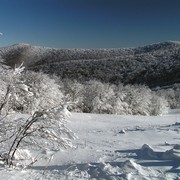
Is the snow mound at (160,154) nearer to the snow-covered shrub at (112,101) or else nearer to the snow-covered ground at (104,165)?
the snow-covered ground at (104,165)

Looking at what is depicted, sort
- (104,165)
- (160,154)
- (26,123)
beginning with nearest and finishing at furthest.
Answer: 1. (104,165)
2. (26,123)
3. (160,154)

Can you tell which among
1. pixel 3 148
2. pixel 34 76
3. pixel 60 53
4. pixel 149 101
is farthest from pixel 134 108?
pixel 60 53

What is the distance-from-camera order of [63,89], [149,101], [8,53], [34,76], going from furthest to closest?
1. [8,53]
2. [149,101]
3. [63,89]
4. [34,76]

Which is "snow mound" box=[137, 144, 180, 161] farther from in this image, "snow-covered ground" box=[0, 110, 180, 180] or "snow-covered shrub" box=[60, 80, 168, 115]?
"snow-covered shrub" box=[60, 80, 168, 115]

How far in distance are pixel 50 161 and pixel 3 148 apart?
194cm

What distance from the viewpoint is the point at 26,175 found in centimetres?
765

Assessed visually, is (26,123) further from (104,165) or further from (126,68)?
(126,68)

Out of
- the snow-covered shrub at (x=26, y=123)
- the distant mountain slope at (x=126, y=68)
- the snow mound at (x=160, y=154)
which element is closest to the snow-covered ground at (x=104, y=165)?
the snow mound at (x=160, y=154)

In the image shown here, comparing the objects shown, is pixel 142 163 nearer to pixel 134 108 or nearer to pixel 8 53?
pixel 134 108

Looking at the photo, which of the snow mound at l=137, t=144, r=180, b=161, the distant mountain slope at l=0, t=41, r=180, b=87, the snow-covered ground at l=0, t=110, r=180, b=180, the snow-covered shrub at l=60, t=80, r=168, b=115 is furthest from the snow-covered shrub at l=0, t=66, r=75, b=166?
the distant mountain slope at l=0, t=41, r=180, b=87

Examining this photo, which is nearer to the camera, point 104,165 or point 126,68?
point 104,165

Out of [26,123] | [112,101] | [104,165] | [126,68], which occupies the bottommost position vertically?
[104,165]

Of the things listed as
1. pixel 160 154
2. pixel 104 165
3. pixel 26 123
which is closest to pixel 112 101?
pixel 160 154

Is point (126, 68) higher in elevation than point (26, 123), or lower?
higher
